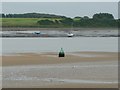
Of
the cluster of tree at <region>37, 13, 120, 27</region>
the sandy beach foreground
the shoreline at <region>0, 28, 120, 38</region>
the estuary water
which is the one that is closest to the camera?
the sandy beach foreground

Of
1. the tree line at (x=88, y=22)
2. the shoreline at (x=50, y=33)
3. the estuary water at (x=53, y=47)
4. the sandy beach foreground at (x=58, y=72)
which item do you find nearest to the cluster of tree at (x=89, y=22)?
the tree line at (x=88, y=22)

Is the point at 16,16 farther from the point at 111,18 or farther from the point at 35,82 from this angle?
the point at 35,82

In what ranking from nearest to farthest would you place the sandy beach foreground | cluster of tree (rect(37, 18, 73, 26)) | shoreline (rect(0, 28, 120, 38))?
1. the sandy beach foreground
2. shoreline (rect(0, 28, 120, 38))
3. cluster of tree (rect(37, 18, 73, 26))

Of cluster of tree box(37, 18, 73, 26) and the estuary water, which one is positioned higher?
the estuary water

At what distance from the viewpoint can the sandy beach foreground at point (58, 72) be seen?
19078mm

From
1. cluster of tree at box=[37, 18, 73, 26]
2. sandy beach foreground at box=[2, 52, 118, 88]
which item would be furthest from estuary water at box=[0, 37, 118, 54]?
cluster of tree at box=[37, 18, 73, 26]

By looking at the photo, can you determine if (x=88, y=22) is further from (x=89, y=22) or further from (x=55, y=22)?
(x=55, y=22)

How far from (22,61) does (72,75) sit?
725cm

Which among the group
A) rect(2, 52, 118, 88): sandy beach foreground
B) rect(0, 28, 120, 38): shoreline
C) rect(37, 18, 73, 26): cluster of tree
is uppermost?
rect(2, 52, 118, 88): sandy beach foreground

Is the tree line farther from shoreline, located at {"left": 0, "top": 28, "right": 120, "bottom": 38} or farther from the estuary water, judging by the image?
the estuary water

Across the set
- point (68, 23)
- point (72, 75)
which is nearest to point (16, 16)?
point (68, 23)

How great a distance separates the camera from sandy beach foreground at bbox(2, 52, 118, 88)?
19.1 m

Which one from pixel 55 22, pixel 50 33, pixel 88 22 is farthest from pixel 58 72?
pixel 88 22

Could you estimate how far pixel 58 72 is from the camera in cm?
2277
